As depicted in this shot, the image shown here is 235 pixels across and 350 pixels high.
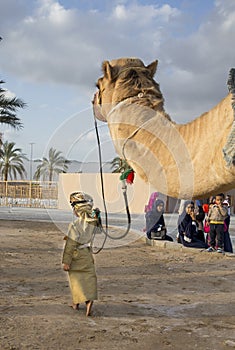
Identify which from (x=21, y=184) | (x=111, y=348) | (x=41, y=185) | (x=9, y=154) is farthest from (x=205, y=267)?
(x=9, y=154)

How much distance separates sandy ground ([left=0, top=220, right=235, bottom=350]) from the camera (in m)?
4.41

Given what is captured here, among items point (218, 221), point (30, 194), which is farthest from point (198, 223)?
point (30, 194)

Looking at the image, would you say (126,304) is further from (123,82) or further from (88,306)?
(123,82)

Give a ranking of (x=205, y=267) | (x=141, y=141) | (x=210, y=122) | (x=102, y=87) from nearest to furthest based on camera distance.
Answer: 1. (x=210, y=122)
2. (x=141, y=141)
3. (x=102, y=87)
4. (x=205, y=267)

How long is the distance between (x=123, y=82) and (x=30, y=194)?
33515 mm

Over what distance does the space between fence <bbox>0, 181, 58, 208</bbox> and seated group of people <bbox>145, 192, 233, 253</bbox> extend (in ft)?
74.1

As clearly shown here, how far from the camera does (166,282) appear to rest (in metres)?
7.27

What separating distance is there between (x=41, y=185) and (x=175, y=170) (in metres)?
33.9

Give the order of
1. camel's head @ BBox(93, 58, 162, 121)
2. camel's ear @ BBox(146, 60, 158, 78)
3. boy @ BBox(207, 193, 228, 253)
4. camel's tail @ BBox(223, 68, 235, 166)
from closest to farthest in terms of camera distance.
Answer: camel's tail @ BBox(223, 68, 235, 166), camel's head @ BBox(93, 58, 162, 121), camel's ear @ BBox(146, 60, 158, 78), boy @ BBox(207, 193, 228, 253)

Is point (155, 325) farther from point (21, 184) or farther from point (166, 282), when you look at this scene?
point (21, 184)

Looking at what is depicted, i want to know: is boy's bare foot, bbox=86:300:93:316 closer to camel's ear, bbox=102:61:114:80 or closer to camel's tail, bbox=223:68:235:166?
A: camel's ear, bbox=102:61:114:80

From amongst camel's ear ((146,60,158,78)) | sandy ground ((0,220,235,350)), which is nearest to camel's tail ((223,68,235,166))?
camel's ear ((146,60,158,78))

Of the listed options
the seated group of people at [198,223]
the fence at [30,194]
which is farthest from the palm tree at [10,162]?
the seated group of people at [198,223]

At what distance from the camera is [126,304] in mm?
5766
